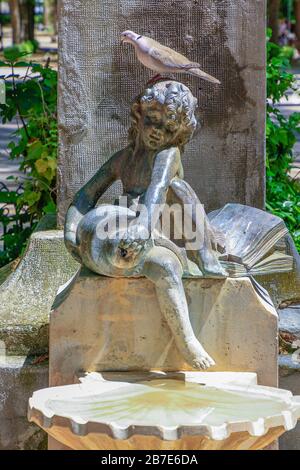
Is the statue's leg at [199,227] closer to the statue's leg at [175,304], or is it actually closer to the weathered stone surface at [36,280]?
the statue's leg at [175,304]

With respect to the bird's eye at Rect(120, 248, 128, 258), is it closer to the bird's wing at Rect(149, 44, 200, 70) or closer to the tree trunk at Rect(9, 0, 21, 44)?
the bird's wing at Rect(149, 44, 200, 70)

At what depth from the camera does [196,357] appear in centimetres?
475

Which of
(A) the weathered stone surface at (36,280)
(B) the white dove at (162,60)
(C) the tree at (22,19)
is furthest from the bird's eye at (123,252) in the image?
(C) the tree at (22,19)

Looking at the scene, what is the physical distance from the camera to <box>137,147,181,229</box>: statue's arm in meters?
4.83

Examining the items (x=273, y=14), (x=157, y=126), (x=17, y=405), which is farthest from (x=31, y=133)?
(x=273, y=14)

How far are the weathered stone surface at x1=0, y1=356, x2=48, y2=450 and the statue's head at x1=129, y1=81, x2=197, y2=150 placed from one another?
48.7 inches

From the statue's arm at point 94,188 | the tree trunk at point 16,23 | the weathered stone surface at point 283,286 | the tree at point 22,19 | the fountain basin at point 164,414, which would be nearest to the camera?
the fountain basin at point 164,414

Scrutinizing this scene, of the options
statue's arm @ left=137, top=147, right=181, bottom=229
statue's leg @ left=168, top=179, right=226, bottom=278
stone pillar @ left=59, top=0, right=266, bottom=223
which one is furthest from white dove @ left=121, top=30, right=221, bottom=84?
stone pillar @ left=59, top=0, right=266, bottom=223

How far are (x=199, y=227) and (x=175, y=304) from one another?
1.26 ft

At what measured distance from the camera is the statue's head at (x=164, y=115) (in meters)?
4.93

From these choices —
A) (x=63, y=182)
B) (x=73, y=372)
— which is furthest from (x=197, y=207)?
(x=63, y=182)

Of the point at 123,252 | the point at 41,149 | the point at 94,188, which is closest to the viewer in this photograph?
the point at 123,252

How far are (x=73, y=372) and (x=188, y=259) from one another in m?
0.66
